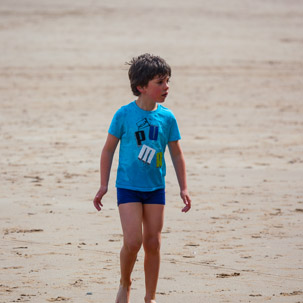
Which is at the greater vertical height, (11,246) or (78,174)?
(78,174)

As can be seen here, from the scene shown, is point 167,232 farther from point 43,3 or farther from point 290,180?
point 43,3

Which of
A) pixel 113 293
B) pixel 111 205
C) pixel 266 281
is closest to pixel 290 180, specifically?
pixel 111 205

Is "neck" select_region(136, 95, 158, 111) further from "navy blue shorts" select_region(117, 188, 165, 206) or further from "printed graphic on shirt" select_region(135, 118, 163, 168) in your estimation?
"navy blue shorts" select_region(117, 188, 165, 206)

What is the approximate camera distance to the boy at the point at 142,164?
4625 mm

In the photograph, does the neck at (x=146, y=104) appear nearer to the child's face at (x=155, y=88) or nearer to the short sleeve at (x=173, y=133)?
the child's face at (x=155, y=88)

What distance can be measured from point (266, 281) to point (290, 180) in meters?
4.04

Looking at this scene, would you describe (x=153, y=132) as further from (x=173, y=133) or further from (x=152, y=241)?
(x=152, y=241)

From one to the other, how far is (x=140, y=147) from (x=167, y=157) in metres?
6.18

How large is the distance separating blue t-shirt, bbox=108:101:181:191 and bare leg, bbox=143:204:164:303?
14 cm

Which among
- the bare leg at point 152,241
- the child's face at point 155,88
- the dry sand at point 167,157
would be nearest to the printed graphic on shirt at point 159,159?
the bare leg at point 152,241

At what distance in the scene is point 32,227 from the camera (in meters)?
7.03

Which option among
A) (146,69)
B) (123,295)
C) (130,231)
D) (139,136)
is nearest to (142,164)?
(139,136)

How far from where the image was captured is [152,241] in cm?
465

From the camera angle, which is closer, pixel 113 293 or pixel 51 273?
pixel 113 293
